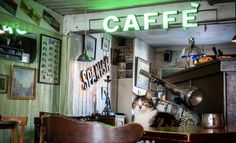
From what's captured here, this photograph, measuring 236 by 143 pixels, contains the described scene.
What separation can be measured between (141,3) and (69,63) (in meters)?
1.99

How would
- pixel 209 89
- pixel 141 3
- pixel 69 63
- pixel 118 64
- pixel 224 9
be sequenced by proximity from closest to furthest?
pixel 209 89 < pixel 224 9 < pixel 141 3 < pixel 69 63 < pixel 118 64

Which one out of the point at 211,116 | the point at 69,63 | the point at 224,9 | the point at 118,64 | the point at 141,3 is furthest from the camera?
the point at 118,64

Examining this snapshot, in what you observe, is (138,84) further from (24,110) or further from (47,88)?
(24,110)

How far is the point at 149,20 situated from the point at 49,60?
6.98 feet

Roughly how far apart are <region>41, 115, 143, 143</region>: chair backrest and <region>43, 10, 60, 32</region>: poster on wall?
519 centimetres

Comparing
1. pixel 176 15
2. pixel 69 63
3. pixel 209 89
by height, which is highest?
pixel 176 15

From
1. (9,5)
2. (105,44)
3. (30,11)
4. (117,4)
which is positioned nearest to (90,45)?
(105,44)

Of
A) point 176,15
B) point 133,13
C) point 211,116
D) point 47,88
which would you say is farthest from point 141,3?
point 211,116

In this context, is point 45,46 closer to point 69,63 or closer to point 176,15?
point 69,63

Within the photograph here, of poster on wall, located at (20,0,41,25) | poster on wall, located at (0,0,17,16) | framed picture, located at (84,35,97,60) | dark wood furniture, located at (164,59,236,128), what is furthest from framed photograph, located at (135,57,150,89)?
dark wood furniture, located at (164,59,236,128)

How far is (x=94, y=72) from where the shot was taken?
827 cm

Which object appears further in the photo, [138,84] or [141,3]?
[138,84]

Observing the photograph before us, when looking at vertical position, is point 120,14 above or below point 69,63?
above

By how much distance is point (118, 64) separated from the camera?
31.8 feet
